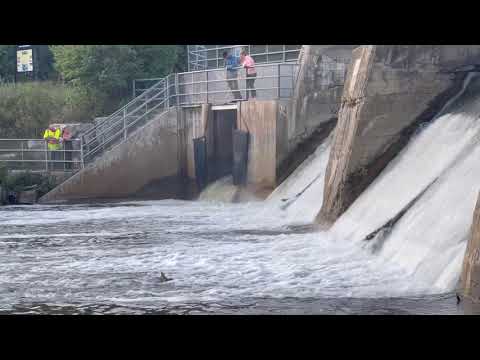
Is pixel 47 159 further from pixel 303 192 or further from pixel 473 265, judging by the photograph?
pixel 473 265

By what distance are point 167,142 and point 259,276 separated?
46.2ft

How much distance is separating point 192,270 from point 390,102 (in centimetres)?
597

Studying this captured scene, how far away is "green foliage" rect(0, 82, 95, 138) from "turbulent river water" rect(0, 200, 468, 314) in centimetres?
1396

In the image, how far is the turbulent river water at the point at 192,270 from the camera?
27.6 ft

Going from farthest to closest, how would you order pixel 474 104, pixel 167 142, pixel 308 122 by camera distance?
1. pixel 167 142
2. pixel 308 122
3. pixel 474 104

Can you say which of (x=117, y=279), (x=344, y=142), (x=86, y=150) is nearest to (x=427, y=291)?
(x=117, y=279)

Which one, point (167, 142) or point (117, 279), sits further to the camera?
point (167, 142)

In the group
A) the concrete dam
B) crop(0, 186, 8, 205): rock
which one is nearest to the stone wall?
the concrete dam

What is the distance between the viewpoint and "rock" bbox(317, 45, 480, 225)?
47.9 feet
